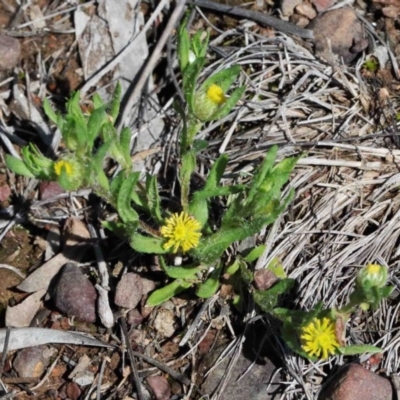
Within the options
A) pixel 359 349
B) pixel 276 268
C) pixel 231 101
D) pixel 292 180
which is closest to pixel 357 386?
pixel 359 349

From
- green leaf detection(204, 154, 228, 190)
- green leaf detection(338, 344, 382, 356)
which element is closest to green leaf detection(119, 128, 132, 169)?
green leaf detection(204, 154, 228, 190)

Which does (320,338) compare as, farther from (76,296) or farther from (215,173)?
(76,296)

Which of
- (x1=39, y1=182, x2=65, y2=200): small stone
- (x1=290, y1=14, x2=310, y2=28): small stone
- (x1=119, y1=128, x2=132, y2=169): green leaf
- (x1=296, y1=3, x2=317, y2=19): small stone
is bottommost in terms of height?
(x1=39, y1=182, x2=65, y2=200): small stone

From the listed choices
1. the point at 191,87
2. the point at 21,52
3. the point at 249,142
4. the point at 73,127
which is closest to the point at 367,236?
the point at 249,142

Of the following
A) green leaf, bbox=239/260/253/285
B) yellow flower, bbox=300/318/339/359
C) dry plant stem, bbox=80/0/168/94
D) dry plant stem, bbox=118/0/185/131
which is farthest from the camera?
dry plant stem, bbox=80/0/168/94

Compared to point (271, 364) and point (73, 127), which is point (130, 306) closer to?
point (271, 364)

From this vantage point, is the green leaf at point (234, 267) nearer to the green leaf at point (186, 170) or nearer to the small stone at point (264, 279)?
the small stone at point (264, 279)

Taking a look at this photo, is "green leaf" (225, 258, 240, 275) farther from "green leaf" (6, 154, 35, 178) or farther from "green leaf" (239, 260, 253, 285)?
"green leaf" (6, 154, 35, 178)
